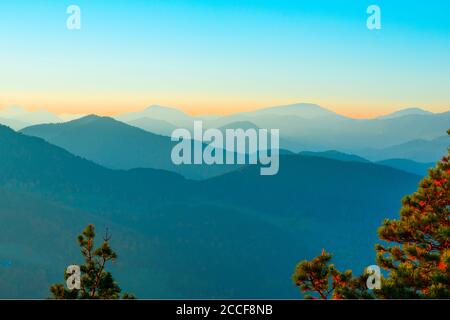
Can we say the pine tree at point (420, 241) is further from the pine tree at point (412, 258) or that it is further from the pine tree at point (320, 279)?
the pine tree at point (320, 279)

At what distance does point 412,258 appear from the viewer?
17.9 meters

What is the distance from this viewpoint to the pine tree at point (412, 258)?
46.0ft

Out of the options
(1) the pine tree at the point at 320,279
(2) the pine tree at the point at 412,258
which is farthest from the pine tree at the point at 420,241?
(1) the pine tree at the point at 320,279

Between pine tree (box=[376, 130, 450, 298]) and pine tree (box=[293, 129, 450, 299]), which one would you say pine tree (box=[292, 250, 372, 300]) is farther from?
pine tree (box=[376, 130, 450, 298])

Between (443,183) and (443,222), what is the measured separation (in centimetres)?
172

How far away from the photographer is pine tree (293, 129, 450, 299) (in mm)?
14023

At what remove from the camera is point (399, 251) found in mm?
19344

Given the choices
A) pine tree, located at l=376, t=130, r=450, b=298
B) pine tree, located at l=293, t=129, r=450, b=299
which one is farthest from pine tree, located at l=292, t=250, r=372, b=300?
pine tree, located at l=376, t=130, r=450, b=298

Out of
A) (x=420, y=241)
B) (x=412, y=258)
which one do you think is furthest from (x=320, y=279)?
(x=420, y=241)
